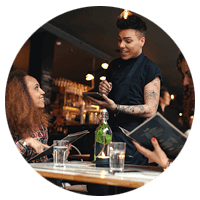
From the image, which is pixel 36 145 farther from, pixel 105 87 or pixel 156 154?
pixel 156 154

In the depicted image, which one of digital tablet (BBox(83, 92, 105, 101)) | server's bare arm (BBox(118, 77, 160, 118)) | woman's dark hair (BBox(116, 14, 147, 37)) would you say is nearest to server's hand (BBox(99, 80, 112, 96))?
digital tablet (BBox(83, 92, 105, 101))

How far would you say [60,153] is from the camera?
147cm

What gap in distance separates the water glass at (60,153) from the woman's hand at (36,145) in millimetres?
254

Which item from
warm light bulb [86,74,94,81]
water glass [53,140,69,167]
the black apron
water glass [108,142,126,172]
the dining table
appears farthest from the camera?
warm light bulb [86,74,94,81]

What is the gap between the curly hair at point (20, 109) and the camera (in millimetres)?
1777

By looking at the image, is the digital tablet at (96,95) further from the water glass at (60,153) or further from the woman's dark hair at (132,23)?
the woman's dark hair at (132,23)

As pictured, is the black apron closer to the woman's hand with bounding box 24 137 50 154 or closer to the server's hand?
the server's hand

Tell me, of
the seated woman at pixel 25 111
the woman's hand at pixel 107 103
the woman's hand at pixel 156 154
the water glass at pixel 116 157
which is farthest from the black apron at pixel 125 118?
the seated woman at pixel 25 111

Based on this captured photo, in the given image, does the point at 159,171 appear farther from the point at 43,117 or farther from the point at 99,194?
the point at 43,117

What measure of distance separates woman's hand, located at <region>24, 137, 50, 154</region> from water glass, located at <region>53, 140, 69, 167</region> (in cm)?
25

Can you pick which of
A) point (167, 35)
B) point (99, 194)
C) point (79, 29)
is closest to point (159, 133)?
point (99, 194)

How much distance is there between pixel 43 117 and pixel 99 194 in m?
0.66

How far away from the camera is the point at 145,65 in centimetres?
164

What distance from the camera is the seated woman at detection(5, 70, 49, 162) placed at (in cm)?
176
